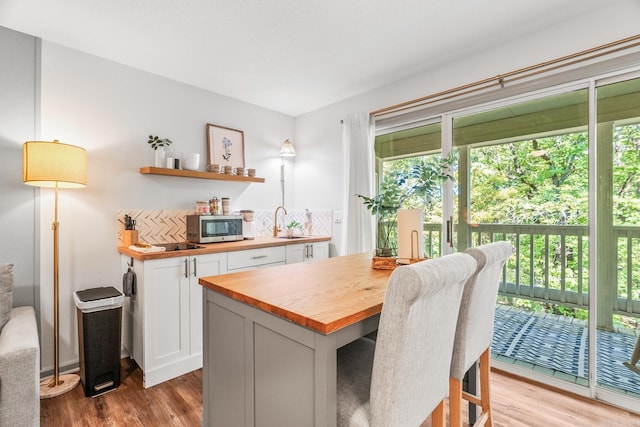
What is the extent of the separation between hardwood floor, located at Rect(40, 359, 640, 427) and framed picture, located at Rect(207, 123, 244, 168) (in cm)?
205

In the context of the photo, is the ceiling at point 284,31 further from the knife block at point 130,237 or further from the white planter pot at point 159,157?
the knife block at point 130,237

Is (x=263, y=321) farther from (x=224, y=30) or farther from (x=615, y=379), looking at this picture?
(x=615, y=379)

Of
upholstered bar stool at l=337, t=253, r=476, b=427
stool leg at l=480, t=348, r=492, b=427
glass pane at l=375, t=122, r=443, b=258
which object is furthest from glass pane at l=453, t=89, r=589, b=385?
upholstered bar stool at l=337, t=253, r=476, b=427

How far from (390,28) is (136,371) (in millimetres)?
3144

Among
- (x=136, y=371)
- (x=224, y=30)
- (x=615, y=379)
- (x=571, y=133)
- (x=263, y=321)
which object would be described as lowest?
(x=136, y=371)

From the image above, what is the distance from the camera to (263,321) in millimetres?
1106

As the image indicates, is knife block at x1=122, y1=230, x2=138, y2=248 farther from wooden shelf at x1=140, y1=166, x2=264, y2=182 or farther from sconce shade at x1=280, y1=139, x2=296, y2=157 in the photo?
sconce shade at x1=280, y1=139, x2=296, y2=157

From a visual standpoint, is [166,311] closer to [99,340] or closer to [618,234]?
[99,340]

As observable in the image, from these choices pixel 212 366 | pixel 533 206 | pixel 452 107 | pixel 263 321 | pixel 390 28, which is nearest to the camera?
pixel 263 321

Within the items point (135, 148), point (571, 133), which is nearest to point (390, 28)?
point (571, 133)

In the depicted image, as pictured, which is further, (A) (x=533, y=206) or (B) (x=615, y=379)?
(A) (x=533, y=206)

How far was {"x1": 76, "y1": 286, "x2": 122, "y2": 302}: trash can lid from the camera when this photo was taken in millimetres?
2086

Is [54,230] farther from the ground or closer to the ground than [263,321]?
farther from the ground

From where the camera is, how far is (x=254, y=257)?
9.11 feet
